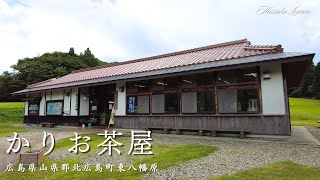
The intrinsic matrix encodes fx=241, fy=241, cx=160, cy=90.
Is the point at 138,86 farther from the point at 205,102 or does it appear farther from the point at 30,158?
the point at 30,158

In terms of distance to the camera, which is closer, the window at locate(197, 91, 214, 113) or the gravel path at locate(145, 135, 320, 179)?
the gravel path at locate(145, 135, 320, 179)

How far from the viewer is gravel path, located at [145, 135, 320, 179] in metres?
5.10

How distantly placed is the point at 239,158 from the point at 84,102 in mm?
11895

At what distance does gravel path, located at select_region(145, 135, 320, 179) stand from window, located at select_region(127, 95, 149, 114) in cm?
471

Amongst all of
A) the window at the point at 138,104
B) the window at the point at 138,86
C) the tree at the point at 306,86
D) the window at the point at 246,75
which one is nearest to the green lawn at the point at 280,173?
the window at the point at 246,75

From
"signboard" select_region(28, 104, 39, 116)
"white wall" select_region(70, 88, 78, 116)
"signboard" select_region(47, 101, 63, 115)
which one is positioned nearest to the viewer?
"white wall" select_region(70, 88, 78, 116)

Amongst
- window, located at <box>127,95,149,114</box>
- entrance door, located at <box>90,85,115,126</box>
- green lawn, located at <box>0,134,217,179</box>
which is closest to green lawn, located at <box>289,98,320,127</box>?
window, located at <box>127,95,149,114</box>

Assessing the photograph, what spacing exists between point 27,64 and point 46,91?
28207 millimetres

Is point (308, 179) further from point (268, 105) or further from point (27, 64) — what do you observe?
point (27, 64)

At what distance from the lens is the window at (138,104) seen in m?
12.1

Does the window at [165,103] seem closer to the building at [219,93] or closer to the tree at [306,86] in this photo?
the building at [219,93]

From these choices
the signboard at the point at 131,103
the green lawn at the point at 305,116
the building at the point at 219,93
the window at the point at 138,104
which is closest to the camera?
the building at the point at 219,93

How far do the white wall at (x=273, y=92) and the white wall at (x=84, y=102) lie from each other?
1092 centimetres

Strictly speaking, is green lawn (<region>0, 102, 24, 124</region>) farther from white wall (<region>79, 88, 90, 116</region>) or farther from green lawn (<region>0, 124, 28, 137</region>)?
white wall (<region>79, 88, 90, 116</region>)
